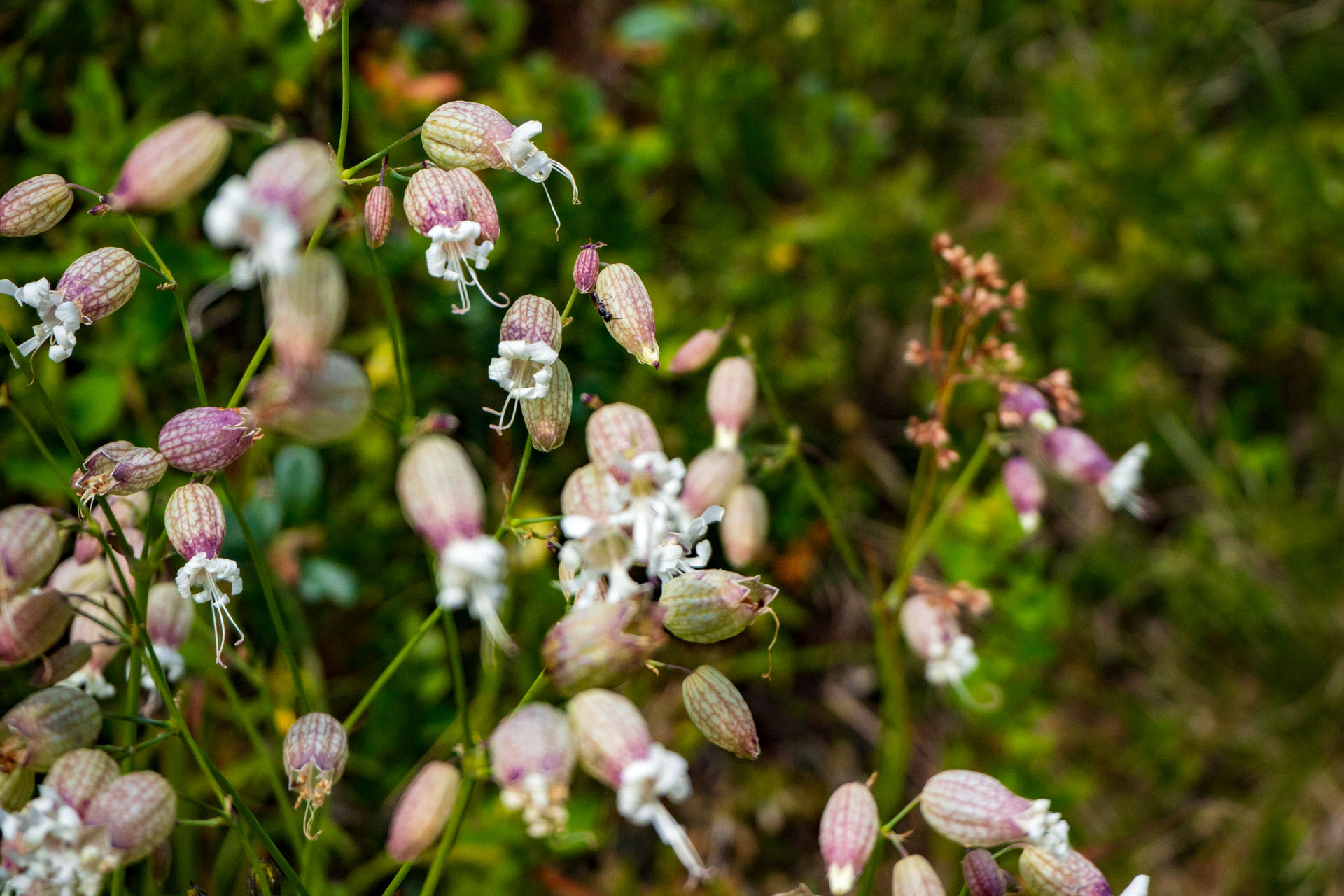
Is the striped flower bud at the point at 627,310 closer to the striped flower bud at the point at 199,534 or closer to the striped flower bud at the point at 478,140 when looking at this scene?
the striped flower bud at the point at 478,140

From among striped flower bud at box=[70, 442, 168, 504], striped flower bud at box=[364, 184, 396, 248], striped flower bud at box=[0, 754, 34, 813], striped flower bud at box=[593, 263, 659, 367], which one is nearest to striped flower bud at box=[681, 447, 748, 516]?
striped flower bud at box=[593, 263, 659, 367]

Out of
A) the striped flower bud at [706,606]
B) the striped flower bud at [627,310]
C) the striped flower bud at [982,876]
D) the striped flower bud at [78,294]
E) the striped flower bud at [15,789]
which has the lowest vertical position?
the striped flower bud at [982,876]

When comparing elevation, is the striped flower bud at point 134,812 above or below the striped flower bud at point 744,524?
above

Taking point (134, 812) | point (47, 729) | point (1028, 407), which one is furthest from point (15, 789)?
point (1028, 407)

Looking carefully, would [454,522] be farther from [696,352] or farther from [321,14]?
[696,352]

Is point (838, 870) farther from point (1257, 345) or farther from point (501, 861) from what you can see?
point (1257, 345)

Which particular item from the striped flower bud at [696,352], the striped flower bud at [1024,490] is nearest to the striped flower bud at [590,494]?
the striped flower bud at [696,352]
